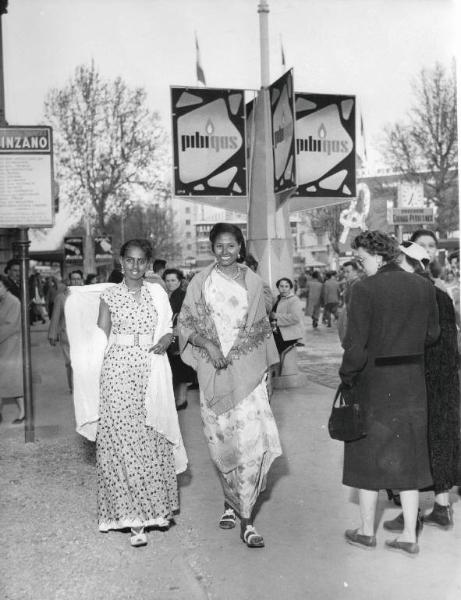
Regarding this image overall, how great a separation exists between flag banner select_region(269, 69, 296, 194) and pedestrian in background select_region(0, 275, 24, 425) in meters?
3.96

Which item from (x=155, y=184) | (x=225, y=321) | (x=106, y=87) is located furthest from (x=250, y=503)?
(x=155, y=184)

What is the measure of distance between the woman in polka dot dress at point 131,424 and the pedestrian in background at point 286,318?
5223 millimetres

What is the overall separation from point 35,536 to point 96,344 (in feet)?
4.10

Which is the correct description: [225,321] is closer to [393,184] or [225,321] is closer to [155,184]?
[155,184]

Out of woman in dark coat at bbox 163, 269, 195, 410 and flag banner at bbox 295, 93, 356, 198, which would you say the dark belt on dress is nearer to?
woman in dark coat at bbox 163, 269, 195, 410

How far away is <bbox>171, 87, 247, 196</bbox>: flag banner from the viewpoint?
36.0ft

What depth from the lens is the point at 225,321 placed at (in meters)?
4.70

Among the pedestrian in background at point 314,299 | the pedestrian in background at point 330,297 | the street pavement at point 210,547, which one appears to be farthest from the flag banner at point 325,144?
the pedestrian in background at point 314,299

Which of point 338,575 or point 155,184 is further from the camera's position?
point 155,184

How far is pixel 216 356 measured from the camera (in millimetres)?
4598

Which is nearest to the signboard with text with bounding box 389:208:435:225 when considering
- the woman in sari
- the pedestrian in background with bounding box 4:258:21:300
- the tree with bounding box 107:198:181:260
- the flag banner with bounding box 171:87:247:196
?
the flag banner with bounding box 171:87:247:196

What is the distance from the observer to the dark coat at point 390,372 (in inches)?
163

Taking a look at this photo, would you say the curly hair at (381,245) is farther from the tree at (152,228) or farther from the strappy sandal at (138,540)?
the tree at (152,228)

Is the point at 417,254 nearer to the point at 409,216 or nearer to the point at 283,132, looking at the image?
the point at 283,132
